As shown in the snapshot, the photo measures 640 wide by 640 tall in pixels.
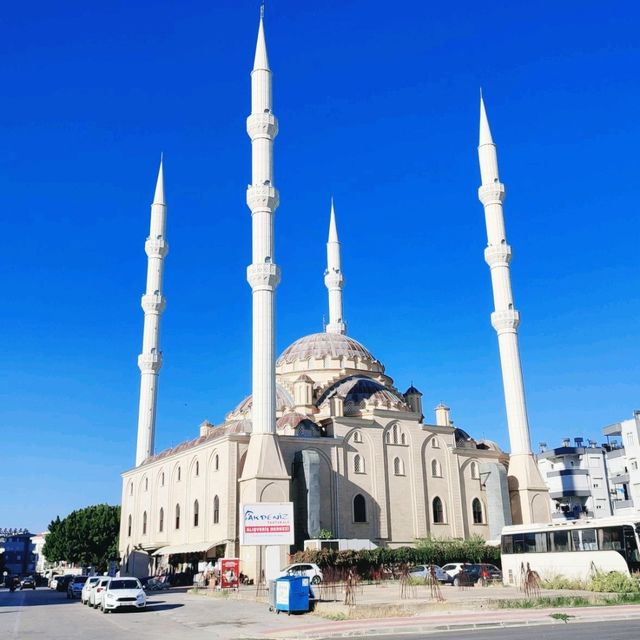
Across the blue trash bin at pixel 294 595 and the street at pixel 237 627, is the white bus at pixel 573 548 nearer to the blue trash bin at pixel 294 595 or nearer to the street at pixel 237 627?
the street at pixel 237 627

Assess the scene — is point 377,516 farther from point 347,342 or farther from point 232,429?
point 347,342

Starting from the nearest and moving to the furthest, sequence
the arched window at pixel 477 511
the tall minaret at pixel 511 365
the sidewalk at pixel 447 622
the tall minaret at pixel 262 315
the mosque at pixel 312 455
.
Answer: the sidewalk at pixel 447 622 → the tall minaret at pixel 262 315 → the mosque at pixel 312 455 → the tall minaret at pixel 511 365 → the arched window at pixel 477 511

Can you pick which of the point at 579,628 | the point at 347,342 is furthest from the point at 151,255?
the point at 579,628

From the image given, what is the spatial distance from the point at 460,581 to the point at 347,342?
26.6 m

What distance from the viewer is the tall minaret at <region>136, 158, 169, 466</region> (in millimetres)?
49500

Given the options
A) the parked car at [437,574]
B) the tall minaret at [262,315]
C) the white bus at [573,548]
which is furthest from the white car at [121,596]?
the white bus at [573,548]

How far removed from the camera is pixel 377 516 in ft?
138

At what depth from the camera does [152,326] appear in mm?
50906

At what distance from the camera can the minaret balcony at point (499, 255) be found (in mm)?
46500

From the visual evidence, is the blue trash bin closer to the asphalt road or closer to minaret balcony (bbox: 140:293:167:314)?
the asphalt road

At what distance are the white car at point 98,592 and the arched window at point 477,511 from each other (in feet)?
89.8

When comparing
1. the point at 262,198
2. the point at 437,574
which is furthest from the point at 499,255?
the point at 437,574

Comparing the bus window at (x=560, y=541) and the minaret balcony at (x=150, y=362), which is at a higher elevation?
the minaret balcony at (x=150, y=362)

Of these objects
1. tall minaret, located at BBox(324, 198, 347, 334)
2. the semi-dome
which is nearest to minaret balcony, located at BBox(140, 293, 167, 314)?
the semi-dome
